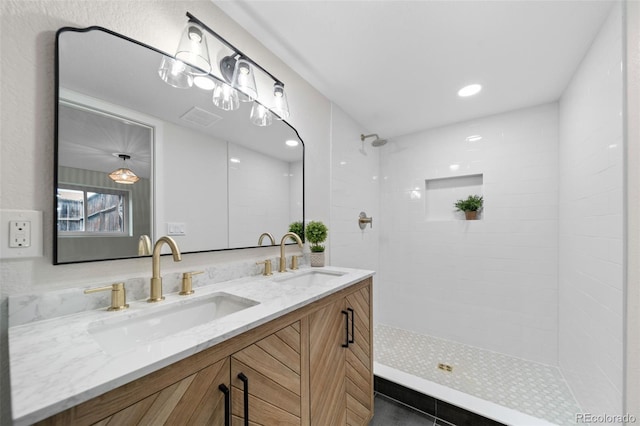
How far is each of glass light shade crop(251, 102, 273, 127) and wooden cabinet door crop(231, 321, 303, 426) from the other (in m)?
1.15

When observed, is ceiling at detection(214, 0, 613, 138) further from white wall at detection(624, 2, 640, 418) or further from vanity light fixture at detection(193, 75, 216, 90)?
vanity light fixture at detection(193, 75, 216, 90)

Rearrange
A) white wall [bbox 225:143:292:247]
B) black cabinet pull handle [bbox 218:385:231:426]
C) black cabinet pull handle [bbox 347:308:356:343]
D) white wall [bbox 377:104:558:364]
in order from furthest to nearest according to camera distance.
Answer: white wall [bbox 377:104:558:364]
white wall [bbox 225:143:292:247]
black cabinet pull handle [bbox 347:308:356:343]
black cabinet pull handle [bbox 218:385:231:426]

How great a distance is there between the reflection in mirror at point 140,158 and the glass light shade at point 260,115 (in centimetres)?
4

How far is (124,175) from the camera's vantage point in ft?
3.23

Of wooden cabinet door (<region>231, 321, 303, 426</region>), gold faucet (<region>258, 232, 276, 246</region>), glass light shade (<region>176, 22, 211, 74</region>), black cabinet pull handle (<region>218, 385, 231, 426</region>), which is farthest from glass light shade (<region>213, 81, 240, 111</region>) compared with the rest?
black cabinet pull handle (<region>218, 385, 231, 426</region>)

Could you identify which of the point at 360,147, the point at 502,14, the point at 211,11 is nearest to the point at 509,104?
the point at 502,14

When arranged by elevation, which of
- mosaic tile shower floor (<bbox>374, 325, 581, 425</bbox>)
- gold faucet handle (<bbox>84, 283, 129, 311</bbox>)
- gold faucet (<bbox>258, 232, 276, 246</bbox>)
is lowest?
mosaic tile shower floor (<bbox>374, 325, 581, 425</bbox>)

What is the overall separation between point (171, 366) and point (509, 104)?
9.52 ft

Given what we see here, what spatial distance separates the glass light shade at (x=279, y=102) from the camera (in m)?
1.55

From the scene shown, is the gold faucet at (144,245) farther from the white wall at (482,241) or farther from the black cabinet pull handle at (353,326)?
the white wall at (482,241)

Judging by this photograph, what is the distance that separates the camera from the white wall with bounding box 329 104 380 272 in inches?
87.5

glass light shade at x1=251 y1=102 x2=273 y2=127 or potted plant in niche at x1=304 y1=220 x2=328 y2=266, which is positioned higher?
glass light shade at x1=251 y1=102 x2=273 y2=127

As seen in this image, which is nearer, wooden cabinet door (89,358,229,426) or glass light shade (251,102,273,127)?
wooden cabinet door (89,358,229,426)

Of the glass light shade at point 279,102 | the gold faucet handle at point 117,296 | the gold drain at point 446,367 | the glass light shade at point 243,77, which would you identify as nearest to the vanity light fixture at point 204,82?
the glass light shade at point 243,77
